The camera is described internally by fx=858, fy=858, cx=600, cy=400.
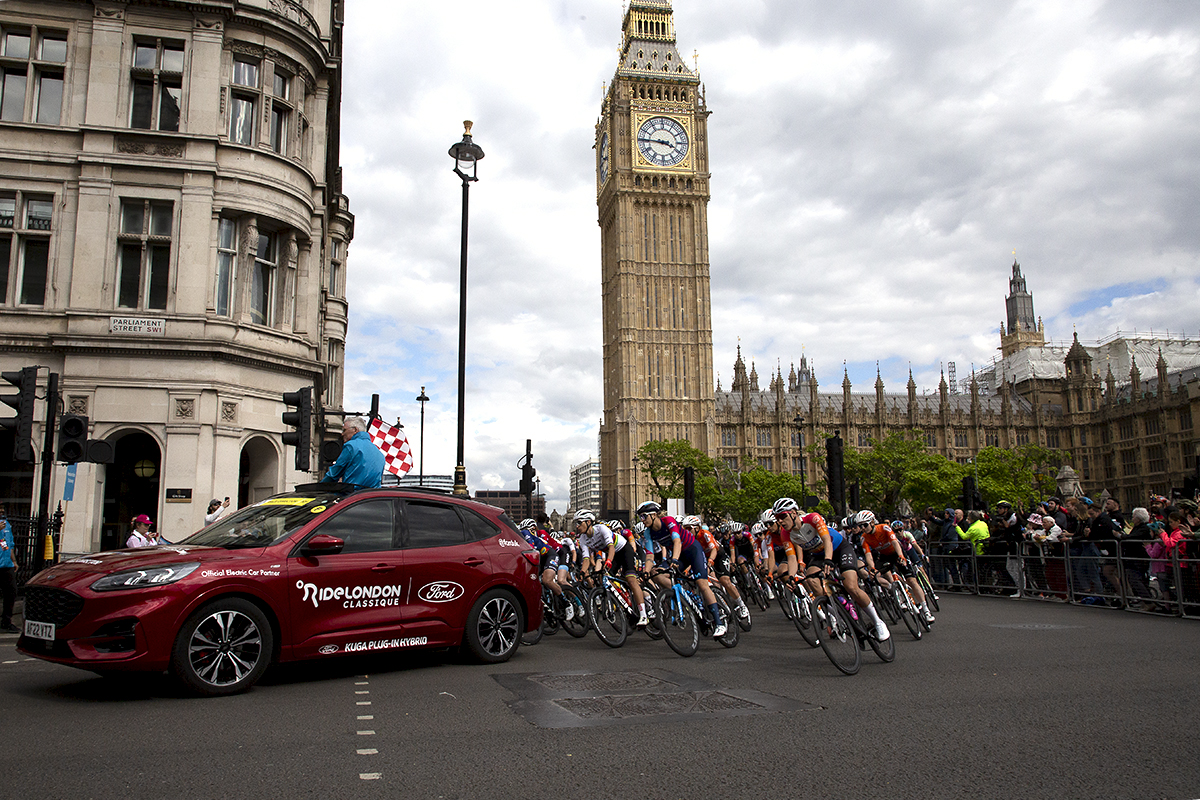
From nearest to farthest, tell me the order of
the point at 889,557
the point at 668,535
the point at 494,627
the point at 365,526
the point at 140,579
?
the point at 140,579, the point at 365,526, the point at 494,627, the point at 668,535, the point at 889,557

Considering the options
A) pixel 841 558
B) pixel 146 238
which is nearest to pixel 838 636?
pixel 841 558

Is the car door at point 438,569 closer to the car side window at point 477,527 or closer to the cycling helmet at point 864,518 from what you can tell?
the car side window at point 477,527

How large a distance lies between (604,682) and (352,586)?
8.37ft

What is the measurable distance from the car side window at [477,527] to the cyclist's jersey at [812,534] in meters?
3.40

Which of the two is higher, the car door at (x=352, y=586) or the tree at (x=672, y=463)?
the tree at (x=672, y=463)

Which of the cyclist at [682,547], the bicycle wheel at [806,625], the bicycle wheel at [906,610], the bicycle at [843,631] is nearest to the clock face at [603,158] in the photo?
the bicycle wheel at [906,610]

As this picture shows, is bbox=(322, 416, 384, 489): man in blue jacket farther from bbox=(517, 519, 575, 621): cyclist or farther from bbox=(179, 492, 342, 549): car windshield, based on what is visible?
bbox=(517, 519, 575, 621): cyclist

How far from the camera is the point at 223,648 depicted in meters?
7.19

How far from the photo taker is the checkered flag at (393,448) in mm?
17469

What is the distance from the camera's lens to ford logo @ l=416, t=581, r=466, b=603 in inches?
340

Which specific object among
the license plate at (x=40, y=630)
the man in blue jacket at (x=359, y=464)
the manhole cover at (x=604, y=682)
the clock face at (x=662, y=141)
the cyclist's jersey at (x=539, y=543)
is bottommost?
the manhole cover at (x=604, y=682)

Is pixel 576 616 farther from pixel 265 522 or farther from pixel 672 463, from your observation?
pixel 672 463

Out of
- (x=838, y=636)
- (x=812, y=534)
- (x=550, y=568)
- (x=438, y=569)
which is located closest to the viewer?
Answer: (x=438, y=569)

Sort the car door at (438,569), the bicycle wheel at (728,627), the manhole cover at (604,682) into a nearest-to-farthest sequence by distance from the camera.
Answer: the manhole cover at (604,682) < the car door at (438,569) < the bicycle wheel at (728,627)
